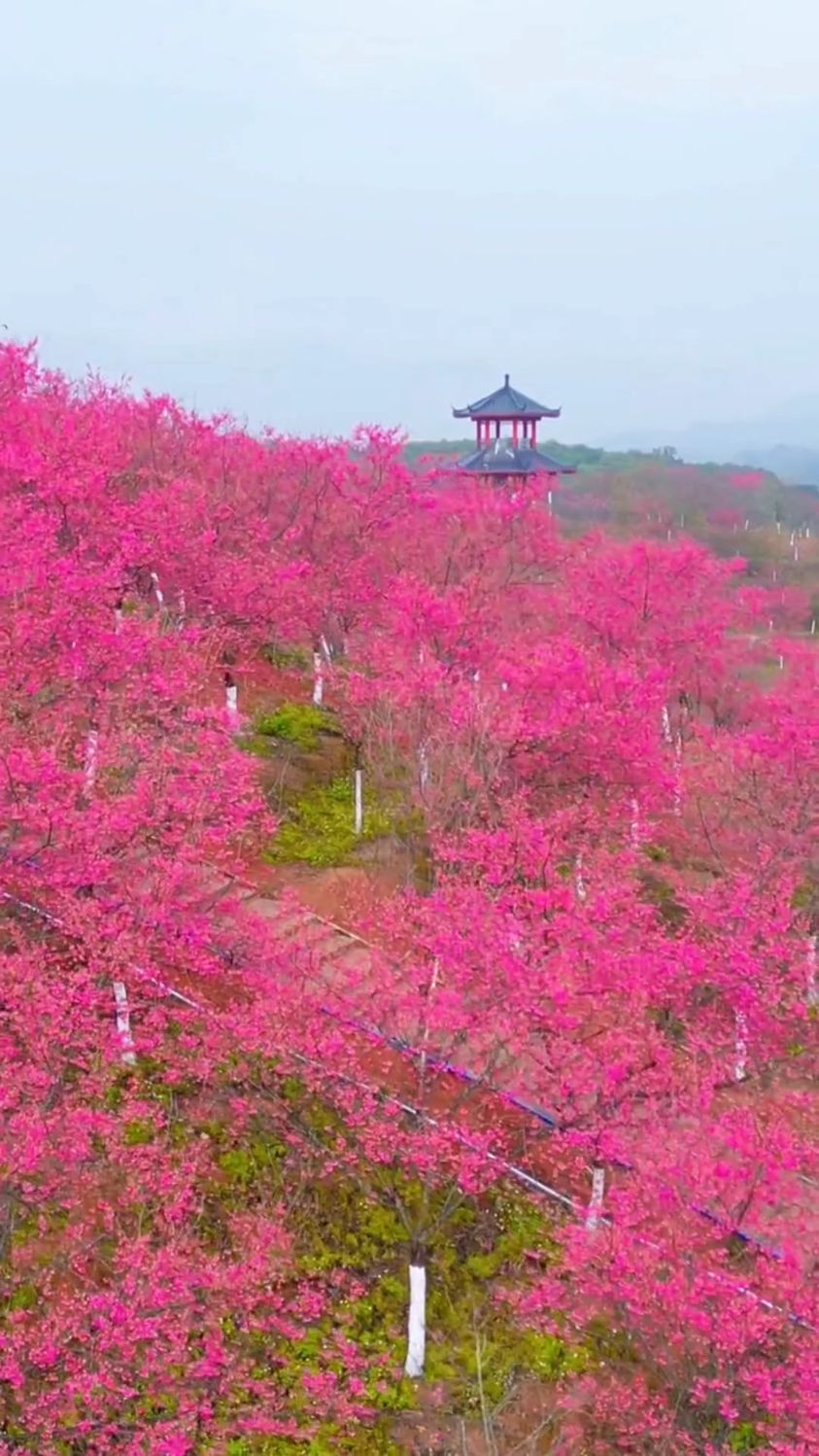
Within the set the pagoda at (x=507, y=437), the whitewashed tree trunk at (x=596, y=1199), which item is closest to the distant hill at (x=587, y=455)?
the pagoda at (x=507, y=437)

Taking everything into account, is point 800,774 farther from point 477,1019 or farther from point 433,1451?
point 433,1451

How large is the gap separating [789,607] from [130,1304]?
40.1 m

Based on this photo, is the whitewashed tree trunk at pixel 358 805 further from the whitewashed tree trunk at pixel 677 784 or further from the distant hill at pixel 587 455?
the distant hill at pixel 587 455

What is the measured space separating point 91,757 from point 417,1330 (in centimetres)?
783

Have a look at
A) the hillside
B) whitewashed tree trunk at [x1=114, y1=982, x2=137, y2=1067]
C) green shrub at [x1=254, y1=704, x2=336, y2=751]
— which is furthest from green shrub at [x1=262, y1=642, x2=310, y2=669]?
whitewashed tree trunk at [x1=114, y1=982, x2=137, y2=1067]

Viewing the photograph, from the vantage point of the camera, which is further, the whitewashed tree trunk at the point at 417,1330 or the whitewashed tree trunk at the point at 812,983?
the whitewashed tree trunk at the point at 812,983

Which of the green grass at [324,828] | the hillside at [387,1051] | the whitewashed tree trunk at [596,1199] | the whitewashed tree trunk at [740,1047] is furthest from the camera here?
the green grass at [324,828]

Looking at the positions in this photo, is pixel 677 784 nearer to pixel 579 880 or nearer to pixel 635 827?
pixel 635 827

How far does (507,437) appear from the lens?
4309cm

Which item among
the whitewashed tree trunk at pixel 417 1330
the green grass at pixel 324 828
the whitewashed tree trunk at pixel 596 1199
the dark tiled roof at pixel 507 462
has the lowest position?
the whitewashed tree trunk at pixel 417 1330

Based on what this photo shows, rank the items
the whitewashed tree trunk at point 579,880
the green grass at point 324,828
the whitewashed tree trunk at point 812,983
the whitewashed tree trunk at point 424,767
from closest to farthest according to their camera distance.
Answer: the whitewashed tree trunk at point 579,880, the whitewashed tree trunk at point 812,983, the whitewashed tree trunk at point 424,767, the green grass at point 324,828

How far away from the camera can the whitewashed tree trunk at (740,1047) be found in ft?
41.5

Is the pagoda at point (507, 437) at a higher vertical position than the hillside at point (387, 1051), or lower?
higher

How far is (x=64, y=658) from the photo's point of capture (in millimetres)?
14039
